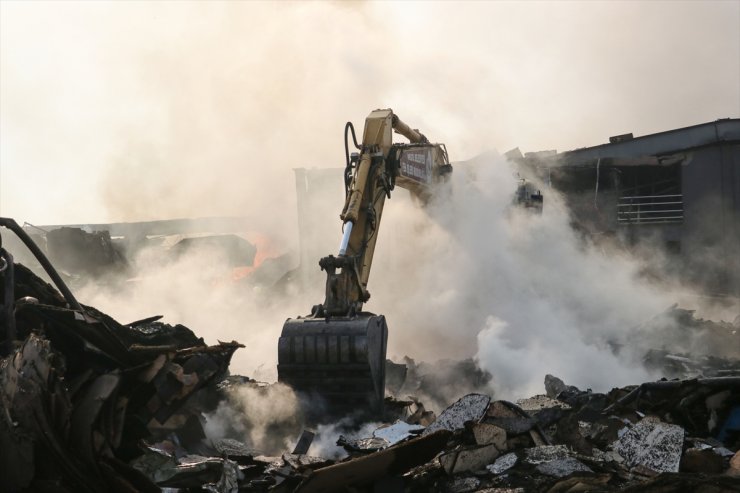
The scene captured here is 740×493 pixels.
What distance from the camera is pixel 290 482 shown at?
530cm

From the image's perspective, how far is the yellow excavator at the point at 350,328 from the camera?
7508mm

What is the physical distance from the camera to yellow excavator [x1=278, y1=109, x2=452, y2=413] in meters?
7.51

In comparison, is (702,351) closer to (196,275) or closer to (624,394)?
(624,394)

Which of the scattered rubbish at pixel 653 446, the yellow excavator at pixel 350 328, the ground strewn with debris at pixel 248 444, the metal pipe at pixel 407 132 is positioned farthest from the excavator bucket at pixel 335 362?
the metal pipe at pixel 407 132

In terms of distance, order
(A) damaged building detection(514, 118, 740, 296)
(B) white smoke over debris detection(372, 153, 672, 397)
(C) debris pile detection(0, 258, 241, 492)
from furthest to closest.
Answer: (A) damaged building detection(514, 118, 740, 296) → (B) white smoke over debris detection(372, 153, 672, 397) → (C) debris pile detection(0, 258, 241, 492)

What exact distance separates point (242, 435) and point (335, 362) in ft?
3.80

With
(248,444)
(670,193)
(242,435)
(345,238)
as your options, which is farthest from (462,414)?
(670,193)

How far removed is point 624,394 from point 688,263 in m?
14.1

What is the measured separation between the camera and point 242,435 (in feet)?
24.3

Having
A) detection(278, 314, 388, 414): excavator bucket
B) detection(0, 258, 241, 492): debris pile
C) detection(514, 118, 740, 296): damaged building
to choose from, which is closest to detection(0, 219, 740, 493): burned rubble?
detection(0, 258, 241, 492): debris pile

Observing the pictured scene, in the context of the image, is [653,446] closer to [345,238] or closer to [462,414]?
[462,414]

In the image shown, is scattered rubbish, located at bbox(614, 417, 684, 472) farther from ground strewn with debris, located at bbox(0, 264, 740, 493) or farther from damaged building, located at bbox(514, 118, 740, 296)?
damaged building, located at bbox(514, 118, 740, 296)

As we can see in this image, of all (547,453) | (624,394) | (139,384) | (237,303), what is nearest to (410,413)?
(624,394)

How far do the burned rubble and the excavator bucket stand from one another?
372 millimetres
